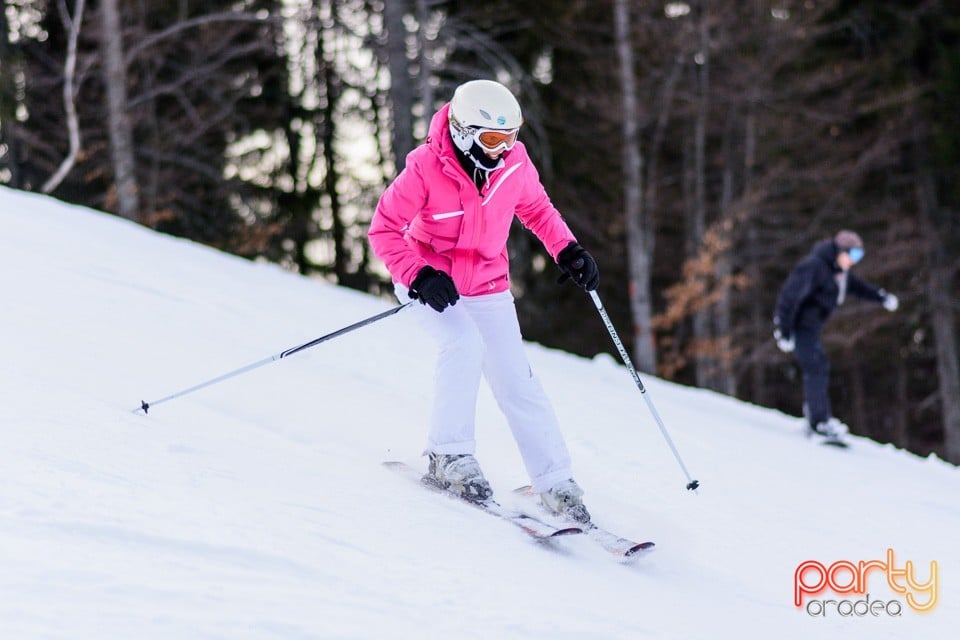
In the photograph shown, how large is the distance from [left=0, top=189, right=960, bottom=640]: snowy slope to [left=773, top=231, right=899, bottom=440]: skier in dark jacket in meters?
0.54

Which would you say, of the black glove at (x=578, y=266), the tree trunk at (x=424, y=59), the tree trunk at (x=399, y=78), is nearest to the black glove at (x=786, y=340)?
the black glove at (x=578, y=266)

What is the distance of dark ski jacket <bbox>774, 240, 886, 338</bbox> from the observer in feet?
26.9

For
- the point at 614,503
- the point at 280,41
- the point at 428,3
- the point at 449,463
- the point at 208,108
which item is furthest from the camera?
the point at 208,108

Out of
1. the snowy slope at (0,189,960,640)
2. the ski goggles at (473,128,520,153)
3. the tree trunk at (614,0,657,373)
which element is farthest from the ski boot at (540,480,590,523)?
the tree trunk at (614,0,657,373)

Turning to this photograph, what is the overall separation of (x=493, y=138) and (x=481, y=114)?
0.11 metres

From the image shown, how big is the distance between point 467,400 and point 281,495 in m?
0.98

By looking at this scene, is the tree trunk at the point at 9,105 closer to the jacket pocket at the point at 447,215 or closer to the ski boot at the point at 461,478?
the jacket pocket at the point at 447,215

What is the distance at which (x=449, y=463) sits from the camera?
13.7ft

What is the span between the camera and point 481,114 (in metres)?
3.96

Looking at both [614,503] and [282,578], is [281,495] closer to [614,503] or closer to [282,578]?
[282,578]

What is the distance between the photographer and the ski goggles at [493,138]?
400cm

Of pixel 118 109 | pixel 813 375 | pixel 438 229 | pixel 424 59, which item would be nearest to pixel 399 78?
pixel 424 59

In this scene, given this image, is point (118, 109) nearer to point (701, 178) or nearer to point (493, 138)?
point (701, 178)

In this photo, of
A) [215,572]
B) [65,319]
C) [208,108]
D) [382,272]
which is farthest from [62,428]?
[382,272]
